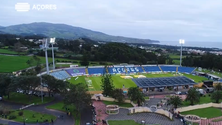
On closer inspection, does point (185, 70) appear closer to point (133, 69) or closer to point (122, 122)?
point (133, 69)

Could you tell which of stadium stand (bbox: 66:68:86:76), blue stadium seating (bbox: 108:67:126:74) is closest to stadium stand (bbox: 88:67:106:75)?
stadium stand (bbox: 66:68:86:76)

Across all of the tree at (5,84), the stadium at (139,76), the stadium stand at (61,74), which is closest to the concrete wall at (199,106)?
the stadium at (139,76)

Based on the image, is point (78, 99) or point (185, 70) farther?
point (185, 70)

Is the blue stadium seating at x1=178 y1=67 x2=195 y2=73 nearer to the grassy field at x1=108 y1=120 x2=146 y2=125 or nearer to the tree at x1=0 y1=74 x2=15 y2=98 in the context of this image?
the grassy field at x1=108 y1=120 x2=146 y2=125

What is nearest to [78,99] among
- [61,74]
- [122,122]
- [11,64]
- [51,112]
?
[51,112]

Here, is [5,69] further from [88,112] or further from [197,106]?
[197,106]
